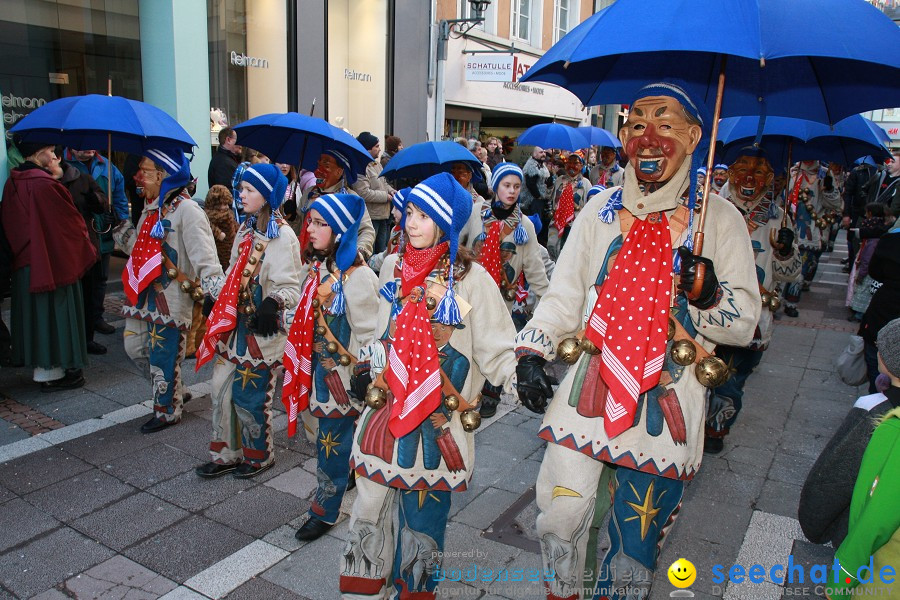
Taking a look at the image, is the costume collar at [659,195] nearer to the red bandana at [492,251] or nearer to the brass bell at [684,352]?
the brass bell at [684,352]

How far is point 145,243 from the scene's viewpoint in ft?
16.4

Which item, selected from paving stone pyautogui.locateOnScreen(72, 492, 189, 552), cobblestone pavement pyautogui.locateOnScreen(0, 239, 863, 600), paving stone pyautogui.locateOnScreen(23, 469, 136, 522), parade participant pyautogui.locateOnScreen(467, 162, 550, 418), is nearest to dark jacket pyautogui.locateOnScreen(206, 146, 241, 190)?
cobblestone pavement pyautogui.locateOnScreen(0, 239, 863, 600)

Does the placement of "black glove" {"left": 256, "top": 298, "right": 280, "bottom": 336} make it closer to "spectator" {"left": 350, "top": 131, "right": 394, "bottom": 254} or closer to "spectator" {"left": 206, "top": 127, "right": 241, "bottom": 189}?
"spectator" {"left": 350, "top": 131, "right": 394, "bottom": 254}

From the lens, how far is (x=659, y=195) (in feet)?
8.56

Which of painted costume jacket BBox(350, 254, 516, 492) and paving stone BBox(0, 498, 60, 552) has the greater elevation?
painted costume jacket BBox(350, 254, 516, 492)

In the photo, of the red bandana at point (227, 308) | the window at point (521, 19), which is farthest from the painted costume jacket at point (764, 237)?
the window at point (521, 19)

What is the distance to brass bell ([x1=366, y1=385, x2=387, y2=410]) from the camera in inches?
115

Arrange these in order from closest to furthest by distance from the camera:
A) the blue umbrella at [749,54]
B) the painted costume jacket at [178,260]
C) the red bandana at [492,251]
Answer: the blue umbrella at [749,54] → the painted costume jacket at [178,260] → the red bandana at [492,251]

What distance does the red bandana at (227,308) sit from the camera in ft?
13.6

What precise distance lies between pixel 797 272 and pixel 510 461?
9.16ft

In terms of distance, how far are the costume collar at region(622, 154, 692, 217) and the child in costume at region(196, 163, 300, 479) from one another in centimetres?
215

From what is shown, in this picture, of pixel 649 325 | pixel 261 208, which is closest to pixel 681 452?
pixel 649 325

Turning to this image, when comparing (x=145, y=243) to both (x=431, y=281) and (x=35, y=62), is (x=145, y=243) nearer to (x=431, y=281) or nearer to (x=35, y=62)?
(x=431, y=281)

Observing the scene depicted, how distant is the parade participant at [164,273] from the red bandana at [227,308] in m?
0.58
